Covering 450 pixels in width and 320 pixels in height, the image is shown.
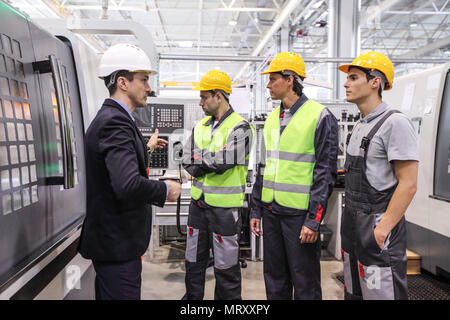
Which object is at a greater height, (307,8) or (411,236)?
(307,8)

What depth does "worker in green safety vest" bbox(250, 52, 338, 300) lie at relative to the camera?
186 centimetres

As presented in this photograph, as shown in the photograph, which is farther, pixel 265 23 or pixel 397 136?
pixel 265 23

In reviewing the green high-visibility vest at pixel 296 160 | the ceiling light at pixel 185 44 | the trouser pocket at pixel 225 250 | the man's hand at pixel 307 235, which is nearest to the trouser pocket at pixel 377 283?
the man's hand at pixel 307 235

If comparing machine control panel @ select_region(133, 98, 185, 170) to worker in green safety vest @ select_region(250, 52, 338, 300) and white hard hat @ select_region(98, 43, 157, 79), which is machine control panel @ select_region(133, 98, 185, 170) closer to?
worker in green safety vest @ select_region(250, 52, 338, 300)

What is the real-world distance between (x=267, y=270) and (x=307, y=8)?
6355mm

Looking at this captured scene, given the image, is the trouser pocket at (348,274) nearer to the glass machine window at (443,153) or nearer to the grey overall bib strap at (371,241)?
the grey overall bib strap at (371,241)

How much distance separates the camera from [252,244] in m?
3.82

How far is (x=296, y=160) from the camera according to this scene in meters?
1.92

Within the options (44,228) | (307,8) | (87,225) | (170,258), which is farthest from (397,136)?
(307,8)

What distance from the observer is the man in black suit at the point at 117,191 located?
1.26 m

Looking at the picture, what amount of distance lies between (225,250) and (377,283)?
0.99 m

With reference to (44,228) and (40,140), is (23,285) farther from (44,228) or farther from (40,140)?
(40,140)

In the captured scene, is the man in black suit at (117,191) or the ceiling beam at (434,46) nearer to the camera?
the man in black suit at (117,191)

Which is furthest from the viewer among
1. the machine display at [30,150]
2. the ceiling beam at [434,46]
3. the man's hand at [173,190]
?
the ceiling beam at [434,46]
